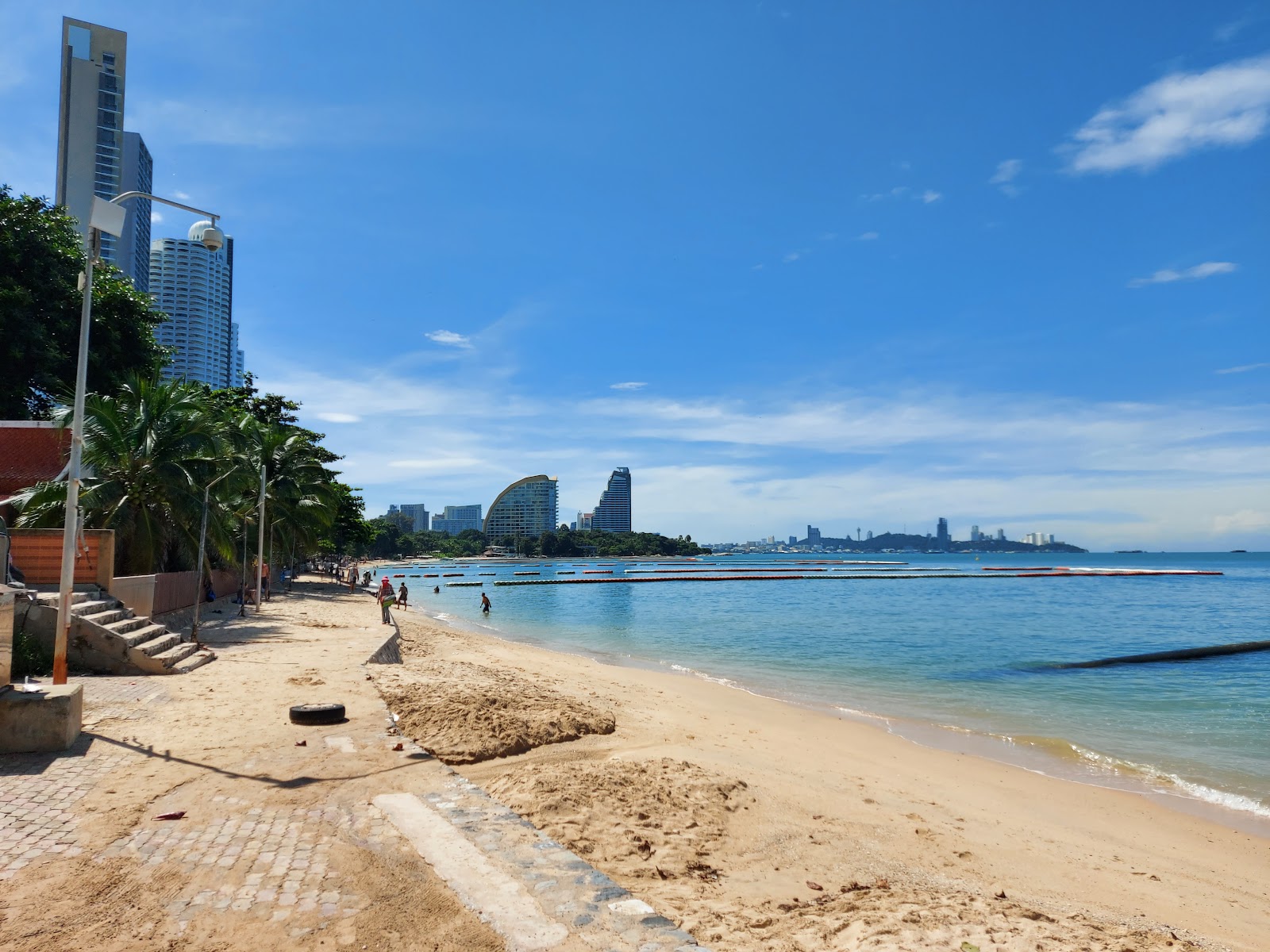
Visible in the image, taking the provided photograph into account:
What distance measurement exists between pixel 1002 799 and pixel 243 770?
942 cm

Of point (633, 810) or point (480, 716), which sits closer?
point (633, 810)

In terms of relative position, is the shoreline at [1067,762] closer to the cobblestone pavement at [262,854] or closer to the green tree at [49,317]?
the cobblestone pavement at [262,854]

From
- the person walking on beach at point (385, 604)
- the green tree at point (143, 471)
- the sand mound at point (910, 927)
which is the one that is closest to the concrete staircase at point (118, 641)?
the green tree at point (143, 471)

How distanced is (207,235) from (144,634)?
687 centimetres

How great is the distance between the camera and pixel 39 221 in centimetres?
2955

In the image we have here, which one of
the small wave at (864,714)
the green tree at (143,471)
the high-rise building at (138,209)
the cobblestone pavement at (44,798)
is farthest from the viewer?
the high-rise building at (138,209)

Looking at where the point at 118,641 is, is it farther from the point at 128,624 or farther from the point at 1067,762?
the point at 1067,762

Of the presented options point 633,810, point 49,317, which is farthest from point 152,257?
point 633,810

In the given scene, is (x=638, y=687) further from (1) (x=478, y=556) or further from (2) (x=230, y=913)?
(1) (x=478, y=556)

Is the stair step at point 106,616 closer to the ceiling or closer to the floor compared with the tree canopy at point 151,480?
closer to the floor

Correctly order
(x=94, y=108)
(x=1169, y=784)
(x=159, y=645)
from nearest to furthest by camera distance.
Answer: (x=1169, y=784), (x=159, y=645), (x=94, y=108)

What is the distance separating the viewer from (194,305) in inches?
3068

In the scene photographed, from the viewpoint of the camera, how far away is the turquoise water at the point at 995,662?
43.6ft

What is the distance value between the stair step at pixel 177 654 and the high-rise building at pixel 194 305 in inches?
2612
